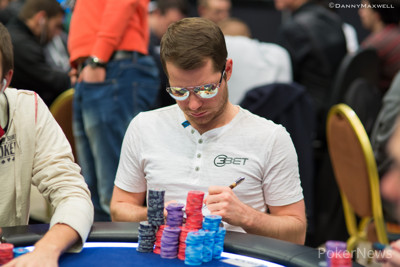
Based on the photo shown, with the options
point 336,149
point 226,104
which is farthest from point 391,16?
point 226,104

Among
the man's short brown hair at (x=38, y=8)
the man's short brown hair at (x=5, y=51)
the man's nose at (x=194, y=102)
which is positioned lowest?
the man's nose at (x=194, y=102)

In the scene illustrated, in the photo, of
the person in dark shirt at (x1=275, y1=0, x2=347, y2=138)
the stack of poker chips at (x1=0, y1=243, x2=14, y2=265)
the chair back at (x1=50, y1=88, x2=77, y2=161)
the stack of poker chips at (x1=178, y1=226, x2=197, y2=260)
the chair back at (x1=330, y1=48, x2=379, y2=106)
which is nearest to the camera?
the stack of poker chips at (x1=0, y1=243, x2=14, y2=265)

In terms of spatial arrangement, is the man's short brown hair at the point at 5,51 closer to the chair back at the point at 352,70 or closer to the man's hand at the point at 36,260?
the man's hand at the point at 36,260

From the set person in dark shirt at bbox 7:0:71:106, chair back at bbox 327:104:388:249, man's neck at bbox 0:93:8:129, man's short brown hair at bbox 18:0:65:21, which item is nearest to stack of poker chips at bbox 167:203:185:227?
man's neck at bbox 0:93:8:129

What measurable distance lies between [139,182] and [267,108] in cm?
132

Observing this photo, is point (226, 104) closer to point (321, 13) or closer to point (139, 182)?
point (139, 182)

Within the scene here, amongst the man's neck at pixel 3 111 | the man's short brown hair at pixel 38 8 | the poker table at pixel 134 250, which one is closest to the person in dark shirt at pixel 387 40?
the man's short brown hair at pixel 38 8

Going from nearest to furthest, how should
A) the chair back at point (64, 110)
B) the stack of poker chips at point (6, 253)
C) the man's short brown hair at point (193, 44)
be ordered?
1. the stack of poker chips at point (6, 253)
2. the man's short brown hair at point (193, 44)
3. the chair back at point (64, 110)

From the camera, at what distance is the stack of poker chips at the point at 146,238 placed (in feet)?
5.39

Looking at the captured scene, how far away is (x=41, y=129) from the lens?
1940 millimetres

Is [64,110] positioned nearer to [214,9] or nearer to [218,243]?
[218,243]

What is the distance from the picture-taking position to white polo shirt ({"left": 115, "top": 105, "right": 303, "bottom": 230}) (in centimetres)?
202

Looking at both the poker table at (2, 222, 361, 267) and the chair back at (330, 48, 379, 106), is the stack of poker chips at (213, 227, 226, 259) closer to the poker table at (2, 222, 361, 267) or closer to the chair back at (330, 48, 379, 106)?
the poker table at (2, 222, 361, 267)

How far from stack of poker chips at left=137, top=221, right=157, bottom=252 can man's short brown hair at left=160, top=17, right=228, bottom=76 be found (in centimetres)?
59
